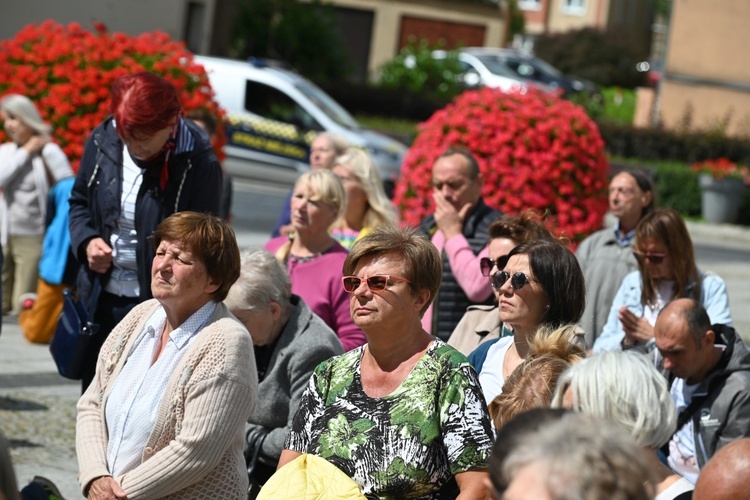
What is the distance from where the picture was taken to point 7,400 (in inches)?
319

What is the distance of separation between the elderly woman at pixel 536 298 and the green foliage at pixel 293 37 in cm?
2933

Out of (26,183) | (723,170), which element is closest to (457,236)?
(26,183)

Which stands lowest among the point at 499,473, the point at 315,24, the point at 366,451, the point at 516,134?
the point at 366,451

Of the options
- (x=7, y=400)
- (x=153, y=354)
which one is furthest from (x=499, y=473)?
(x=7, y=400)

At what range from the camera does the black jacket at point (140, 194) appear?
570cm

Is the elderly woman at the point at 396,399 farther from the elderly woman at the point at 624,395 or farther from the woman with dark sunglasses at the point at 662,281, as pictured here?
the woman with dark sunglasses at the point at 662,281

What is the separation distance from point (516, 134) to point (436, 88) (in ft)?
85.4

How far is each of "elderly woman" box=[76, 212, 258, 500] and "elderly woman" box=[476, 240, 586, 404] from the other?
1.05 metres

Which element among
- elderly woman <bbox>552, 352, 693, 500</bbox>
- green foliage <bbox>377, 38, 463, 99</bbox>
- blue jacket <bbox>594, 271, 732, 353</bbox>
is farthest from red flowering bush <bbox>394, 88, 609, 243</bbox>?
green foliage <bbox>377, 38, 463, 99</bbox>

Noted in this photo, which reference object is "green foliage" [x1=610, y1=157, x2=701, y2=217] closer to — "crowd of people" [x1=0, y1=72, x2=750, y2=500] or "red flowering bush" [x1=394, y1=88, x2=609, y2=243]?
"red flowering bush" [x1=394, y1=88, x2=609, y2=243]

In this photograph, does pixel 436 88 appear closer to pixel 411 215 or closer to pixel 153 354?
pixel 411 215

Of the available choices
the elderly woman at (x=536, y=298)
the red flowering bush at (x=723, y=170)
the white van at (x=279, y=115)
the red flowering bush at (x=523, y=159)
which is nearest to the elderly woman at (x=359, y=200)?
the red flowering bush at (x=523, y=159)

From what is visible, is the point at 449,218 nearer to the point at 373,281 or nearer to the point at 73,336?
the point at 73,336

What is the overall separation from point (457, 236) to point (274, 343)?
1.48 m
